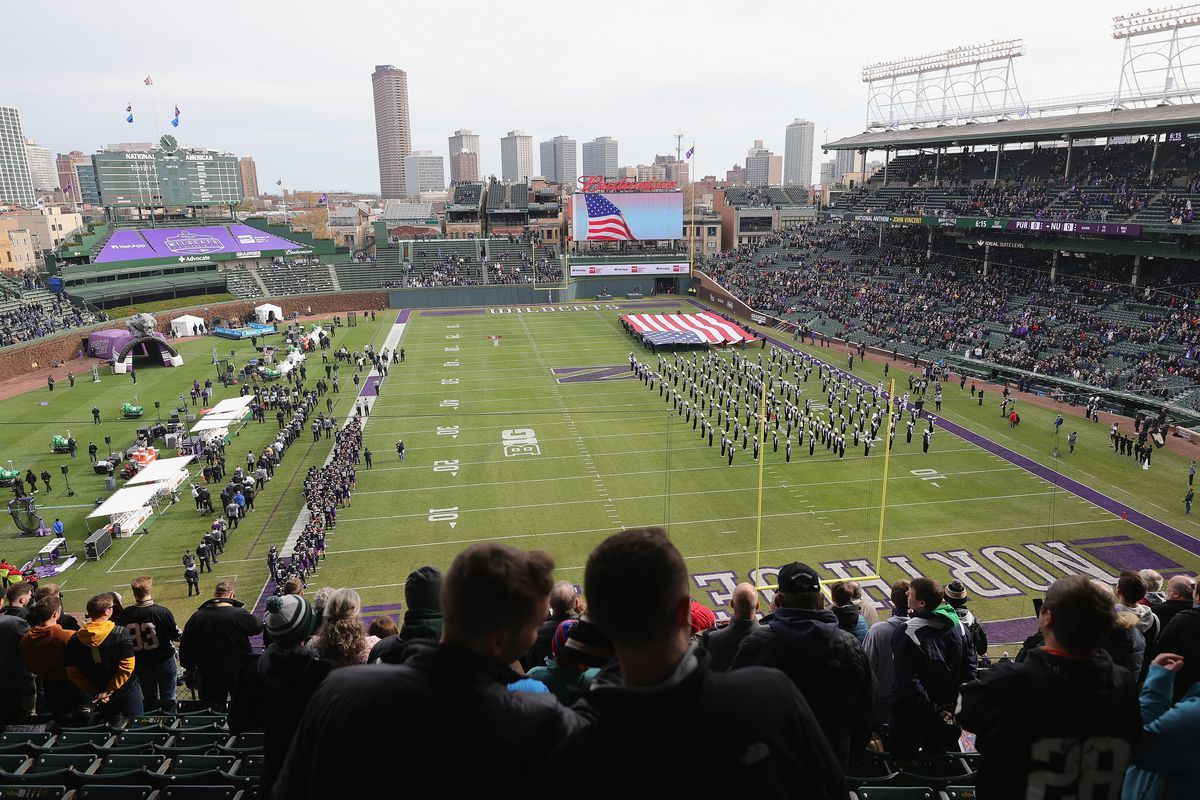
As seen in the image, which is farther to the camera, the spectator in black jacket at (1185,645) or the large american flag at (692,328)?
the large american flag at (692,328)

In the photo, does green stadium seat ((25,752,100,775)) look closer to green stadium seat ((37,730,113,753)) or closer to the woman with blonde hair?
green stadium seat ((37,730,113,753))

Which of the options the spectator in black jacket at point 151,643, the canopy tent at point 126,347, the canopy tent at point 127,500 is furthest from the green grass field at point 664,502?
the spectator in black jacket at point 151,643

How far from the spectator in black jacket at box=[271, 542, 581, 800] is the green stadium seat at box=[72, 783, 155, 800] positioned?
2.49m

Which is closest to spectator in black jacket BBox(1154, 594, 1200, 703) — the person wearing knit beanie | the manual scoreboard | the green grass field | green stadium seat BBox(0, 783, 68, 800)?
the person wearing knit beanie

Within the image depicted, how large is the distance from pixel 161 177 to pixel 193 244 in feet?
28.7

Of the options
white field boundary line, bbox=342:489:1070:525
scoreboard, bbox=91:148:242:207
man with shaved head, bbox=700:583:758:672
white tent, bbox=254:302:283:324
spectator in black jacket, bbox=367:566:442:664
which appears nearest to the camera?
spectator in black jacket, bbox=367:566:442:664

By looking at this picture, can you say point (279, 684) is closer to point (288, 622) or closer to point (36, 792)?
point (288, 622)

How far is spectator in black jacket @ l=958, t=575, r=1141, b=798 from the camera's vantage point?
2795 millimetres

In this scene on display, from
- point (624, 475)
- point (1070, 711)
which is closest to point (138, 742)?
point (1070, 711)

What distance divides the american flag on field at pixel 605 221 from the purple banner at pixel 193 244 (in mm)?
23913

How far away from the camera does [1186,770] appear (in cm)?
296

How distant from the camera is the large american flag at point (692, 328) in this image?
4400 centimetres

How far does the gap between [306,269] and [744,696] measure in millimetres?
67203

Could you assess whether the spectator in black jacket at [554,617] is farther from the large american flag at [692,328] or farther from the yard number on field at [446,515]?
the large american flag at [692,328]
